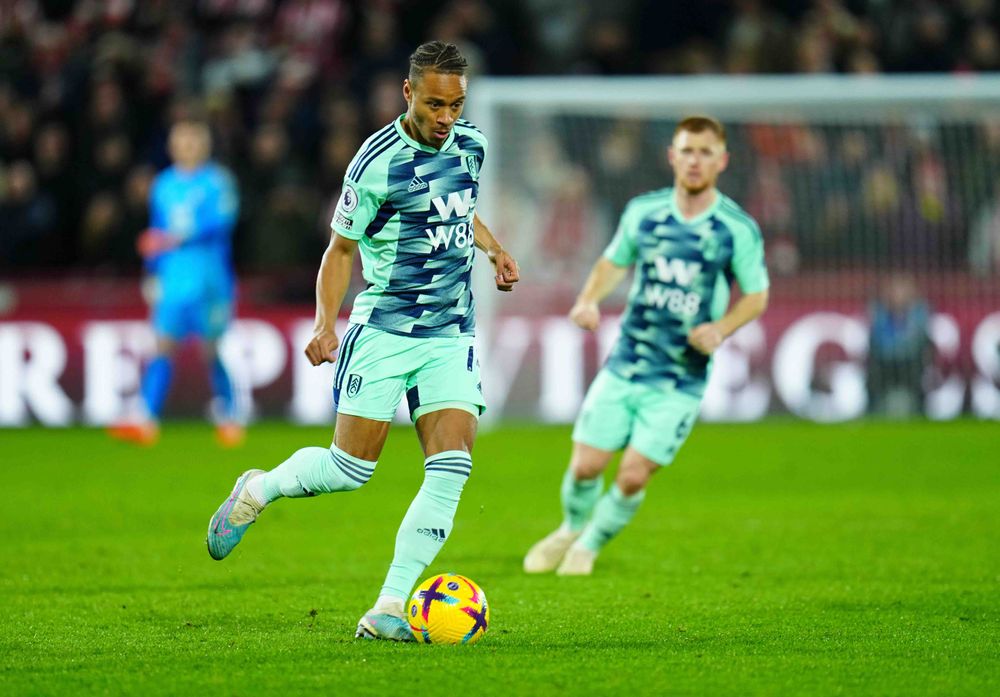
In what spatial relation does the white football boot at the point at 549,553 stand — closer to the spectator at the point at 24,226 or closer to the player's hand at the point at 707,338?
the player's hand at the point at 707,338

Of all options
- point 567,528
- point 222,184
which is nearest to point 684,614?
point 567,528

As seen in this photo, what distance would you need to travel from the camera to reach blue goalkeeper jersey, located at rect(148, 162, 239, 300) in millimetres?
12727

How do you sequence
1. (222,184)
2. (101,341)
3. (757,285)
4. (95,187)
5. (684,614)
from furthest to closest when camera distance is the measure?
1. (95,187)
2. (101,341)
3. (222,184)
4. (757,285)
5. (684,614)

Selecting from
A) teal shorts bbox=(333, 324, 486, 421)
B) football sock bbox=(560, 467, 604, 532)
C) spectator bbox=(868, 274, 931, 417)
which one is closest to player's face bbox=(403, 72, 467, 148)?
teal shorts bbox=(333, 324, 486, 421)

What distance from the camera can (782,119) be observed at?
1547 cm

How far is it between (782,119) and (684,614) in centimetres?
1009

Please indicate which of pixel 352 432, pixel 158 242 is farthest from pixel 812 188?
pixel 352 432

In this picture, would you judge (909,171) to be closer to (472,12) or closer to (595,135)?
(595,135)

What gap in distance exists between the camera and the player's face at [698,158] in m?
7.24

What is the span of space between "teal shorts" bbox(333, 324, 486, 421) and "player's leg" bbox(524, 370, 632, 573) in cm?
180

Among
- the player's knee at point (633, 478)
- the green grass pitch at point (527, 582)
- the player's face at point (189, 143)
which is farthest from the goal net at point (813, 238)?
the player's knee at point (633, 478)

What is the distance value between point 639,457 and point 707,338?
2.28 ft

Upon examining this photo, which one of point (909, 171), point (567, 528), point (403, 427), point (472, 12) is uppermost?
point (472, 12)

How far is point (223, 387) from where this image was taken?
43.4 ft
